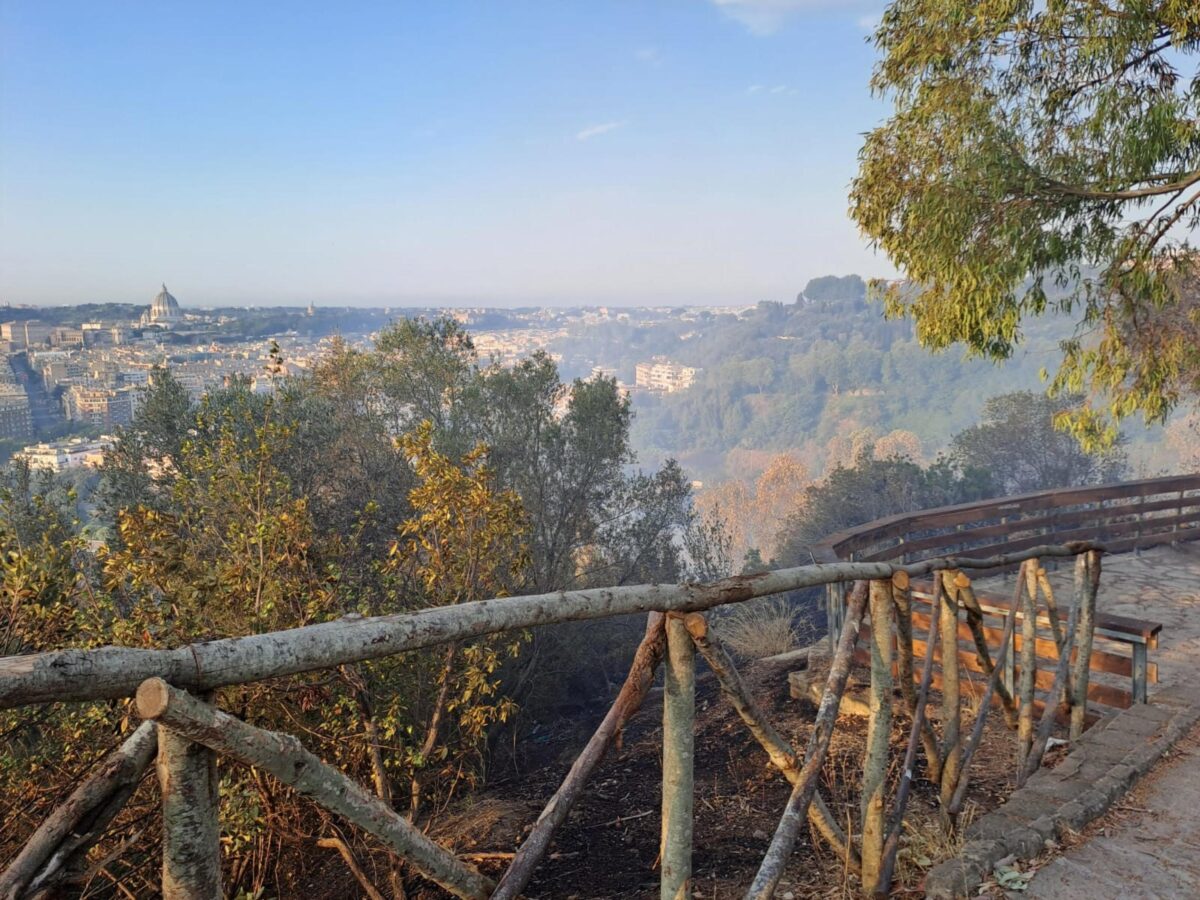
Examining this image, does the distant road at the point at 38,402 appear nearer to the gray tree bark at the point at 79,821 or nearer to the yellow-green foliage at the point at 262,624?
the yellow-green foliage at the point at 262,624

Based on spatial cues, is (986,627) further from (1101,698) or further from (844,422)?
(844,422)

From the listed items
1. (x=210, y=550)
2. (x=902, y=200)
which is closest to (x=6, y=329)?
(x=210, y=550)

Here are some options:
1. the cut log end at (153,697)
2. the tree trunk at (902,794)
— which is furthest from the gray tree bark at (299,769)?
the tree trunk at (902,794)

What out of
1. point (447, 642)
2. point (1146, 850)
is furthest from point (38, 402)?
point (1146, 850)

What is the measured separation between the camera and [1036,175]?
731cm

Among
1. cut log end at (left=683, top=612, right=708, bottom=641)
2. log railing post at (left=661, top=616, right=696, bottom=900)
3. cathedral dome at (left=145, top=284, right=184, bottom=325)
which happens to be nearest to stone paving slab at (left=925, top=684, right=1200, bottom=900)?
log railing post at (left=661, top=616, right=696, bottom=900)

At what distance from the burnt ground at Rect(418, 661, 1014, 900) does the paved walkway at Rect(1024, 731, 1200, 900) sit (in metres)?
0.37

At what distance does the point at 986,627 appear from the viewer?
472cm

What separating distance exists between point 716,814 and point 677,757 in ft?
8.62

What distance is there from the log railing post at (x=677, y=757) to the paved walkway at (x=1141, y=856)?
149cm

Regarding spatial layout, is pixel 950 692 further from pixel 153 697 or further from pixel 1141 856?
pixel 153 697

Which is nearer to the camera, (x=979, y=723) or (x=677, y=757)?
(x=677, y=757)

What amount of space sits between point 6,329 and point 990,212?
3569cm

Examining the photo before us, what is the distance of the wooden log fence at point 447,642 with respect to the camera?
3.36ft
